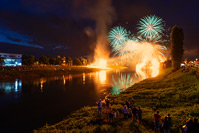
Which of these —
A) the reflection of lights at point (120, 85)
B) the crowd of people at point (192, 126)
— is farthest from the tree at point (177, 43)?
the crowd of people at point (192, 126)

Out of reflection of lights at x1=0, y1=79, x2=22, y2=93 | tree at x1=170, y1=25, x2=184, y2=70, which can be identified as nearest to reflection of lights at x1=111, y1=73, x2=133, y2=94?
tree at x1=170, y1=25, x2=184, y2=70

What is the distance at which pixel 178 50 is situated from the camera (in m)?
48.0

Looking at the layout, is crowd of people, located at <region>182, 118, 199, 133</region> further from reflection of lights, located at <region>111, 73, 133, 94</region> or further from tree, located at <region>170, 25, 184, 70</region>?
tree, located at <region>170, 25, 184, 70</region>

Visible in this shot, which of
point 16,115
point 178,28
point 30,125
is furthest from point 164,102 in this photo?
point 178,28

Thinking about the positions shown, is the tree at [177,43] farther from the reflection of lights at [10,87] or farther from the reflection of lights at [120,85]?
the reflection of lights at [10,87]

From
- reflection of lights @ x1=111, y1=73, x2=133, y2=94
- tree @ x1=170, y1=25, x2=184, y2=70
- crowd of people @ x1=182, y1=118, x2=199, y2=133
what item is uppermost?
tree @ x1=170, y1=25, x2=184, y2=70

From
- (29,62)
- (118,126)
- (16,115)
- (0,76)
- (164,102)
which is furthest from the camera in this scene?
(29,62)

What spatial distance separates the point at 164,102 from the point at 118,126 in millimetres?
10314

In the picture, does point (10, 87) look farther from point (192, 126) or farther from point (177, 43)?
point (177, 43)

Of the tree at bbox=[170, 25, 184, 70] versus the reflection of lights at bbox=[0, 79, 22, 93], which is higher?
the tree at bbox=[170, 25, 184, 70]

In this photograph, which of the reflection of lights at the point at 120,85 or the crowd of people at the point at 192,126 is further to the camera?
the reflection of lights at the point at 120,85

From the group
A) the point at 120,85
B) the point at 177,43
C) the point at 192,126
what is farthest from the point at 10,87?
the point at 177,43

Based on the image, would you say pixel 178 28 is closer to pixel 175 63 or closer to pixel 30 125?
pixel 175 63

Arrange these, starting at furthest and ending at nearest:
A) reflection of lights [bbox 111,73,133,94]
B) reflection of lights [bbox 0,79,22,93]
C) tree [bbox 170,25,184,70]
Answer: tree [bbox 170,25,184,70] < reflection of lights [bbox 0,79,22,93] < reflection of lights [bbox 111,73,133,94]
